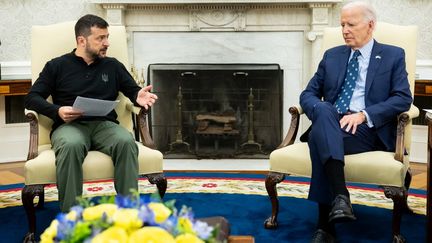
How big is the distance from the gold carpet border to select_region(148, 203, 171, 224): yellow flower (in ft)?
7.67

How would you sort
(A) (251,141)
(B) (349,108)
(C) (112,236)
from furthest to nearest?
(A) (251,141)
(B) (349,108)
(C) (112,236)

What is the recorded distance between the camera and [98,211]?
1.11 meters

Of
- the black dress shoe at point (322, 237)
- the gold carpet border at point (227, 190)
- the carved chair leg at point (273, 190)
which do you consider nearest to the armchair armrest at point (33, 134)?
the gold carpet border at point (227, 190)

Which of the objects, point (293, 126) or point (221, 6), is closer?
point (293, 126)

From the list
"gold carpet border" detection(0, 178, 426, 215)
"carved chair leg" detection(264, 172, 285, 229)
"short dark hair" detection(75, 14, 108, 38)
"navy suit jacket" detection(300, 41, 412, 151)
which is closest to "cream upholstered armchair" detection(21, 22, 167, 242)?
"short dark hair" detection(75, 14, 108, 38)

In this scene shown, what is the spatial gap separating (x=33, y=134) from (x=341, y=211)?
1458 mm

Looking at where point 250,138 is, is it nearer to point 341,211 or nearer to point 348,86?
point 348,86

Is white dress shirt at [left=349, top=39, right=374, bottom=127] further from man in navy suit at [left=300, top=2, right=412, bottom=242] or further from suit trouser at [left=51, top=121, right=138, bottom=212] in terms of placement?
suit trouser at [left=51, top=121, right=138, bottom=212]

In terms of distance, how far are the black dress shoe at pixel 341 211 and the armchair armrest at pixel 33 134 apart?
1.36m

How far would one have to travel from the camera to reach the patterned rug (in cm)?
336

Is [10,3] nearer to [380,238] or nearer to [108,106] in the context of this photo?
[108,106]

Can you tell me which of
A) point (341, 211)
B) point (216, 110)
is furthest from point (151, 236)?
point (216, 110)

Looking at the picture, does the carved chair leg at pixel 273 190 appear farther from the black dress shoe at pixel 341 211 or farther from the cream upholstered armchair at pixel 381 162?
the black dress shoe at pixel 341 211

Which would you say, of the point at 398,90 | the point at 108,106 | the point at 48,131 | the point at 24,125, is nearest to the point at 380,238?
the point at 398,90
